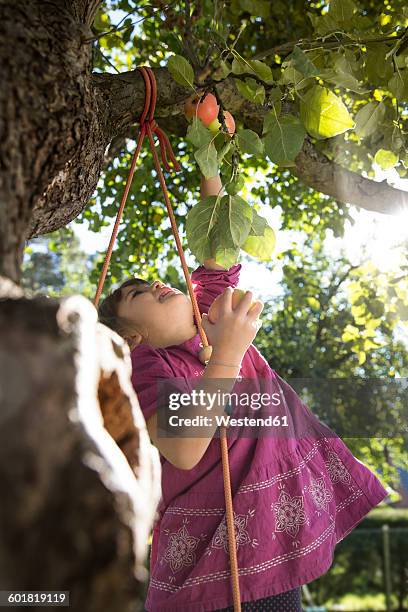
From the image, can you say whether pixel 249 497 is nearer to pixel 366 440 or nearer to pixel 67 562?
pixel 67 562

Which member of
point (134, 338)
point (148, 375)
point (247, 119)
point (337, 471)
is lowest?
point (337, 471)

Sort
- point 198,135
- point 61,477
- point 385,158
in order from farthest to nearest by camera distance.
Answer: point 385,158 → point 198,135 → point 61,477

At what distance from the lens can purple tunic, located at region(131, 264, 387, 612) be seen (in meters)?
1.13

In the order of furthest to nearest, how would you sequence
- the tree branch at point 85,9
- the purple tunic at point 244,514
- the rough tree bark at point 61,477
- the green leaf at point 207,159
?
1. the purple tunic at point 244,514
2. the green leaf at point 207,159
3. the tree branch at point 85,9
4. the rough tree bark at point 61,477

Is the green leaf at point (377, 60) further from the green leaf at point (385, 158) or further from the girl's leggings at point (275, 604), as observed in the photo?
the girl's leggings at point (275, 604)

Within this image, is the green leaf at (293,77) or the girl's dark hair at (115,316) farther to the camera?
the girl's dark hair at (115,316)

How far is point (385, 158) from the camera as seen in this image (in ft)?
4.84

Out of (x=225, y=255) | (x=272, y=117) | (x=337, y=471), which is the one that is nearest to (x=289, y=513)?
(x=337, y=471)

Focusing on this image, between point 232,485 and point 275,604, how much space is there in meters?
0.23

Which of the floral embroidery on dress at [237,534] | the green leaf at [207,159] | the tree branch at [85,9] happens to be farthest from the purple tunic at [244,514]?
the tree branch at [85,9]

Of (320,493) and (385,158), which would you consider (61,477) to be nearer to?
(320,493)

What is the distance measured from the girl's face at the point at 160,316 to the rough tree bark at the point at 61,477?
2.59ft

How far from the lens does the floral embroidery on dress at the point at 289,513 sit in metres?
1.17

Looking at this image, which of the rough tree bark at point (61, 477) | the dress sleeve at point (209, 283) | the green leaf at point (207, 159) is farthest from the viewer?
the dress sleeve at point (209, 283)
